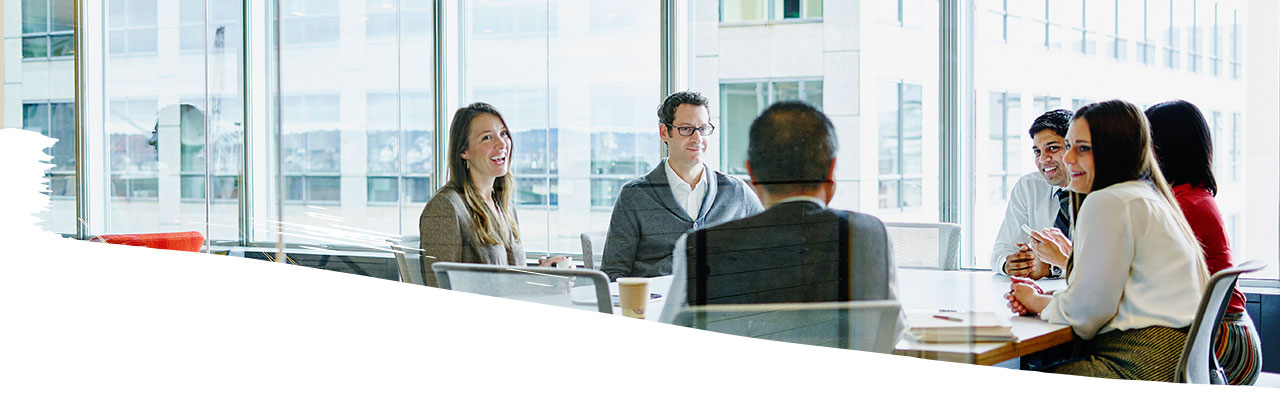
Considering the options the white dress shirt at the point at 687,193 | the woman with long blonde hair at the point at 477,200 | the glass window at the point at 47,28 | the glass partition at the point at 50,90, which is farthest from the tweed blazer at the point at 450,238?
the glass window at the point at 47,28

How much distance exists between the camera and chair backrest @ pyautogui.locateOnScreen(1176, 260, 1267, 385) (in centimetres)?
168

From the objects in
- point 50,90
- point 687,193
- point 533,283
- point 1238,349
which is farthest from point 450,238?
point 50,90

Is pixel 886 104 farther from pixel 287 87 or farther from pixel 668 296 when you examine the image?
pixel 287 87

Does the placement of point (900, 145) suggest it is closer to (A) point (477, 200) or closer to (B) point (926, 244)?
(B) point (926, 244)

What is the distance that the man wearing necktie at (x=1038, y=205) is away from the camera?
1.69 meters

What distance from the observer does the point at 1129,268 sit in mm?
1733

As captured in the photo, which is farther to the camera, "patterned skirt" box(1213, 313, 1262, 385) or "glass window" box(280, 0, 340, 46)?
"glass window" box(280, 0, 340, 46)

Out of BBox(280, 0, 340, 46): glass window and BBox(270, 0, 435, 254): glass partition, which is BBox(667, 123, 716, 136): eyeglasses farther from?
BBox(280, 0, 340, 46): glass window

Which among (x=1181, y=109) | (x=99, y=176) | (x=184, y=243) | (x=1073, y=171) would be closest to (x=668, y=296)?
(x=1073, y=171)

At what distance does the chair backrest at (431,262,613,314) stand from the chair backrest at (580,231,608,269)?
0.02 metres

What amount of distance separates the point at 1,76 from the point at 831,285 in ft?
11.5

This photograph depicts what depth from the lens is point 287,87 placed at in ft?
9.09

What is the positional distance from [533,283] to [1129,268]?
4.50ft

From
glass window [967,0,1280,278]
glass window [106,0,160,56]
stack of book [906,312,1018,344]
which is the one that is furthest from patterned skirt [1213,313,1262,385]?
glass window [106,0,160,56]
